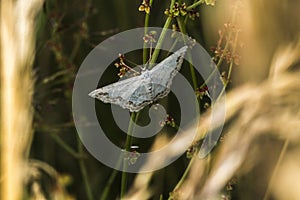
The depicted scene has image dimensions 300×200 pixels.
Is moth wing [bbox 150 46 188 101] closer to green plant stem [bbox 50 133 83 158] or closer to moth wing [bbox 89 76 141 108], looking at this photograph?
moth wing [bbox 89 76 141 108]

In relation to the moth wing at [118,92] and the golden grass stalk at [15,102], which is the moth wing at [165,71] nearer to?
the moth wing at [118,92]

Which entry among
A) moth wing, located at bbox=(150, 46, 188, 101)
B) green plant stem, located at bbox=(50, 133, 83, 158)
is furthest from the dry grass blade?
green plant stem, located at bbox=(50, 133, 83, 158)

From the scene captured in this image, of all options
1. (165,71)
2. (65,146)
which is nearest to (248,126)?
(165,71)

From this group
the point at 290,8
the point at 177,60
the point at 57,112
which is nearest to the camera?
the point at 177,60

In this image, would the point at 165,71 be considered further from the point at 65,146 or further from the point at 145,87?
the point at 65,146

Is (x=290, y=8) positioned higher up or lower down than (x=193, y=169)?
higher up

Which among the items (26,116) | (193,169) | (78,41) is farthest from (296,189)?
(78,41)

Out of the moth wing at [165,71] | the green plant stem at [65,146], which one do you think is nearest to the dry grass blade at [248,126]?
the moth wing at [165,71]

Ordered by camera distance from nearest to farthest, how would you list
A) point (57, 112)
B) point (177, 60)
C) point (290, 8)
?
point (177, 60), point (290, 8), point (57, 112)

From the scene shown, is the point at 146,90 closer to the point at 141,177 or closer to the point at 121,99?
the point at 121,99
